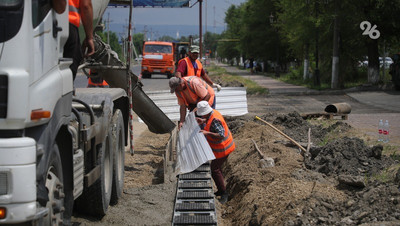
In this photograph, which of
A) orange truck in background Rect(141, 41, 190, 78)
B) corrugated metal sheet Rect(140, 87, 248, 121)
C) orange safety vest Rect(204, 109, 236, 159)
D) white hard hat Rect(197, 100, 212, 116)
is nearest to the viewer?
white hard hat Rect(197, 100, 212, 116)

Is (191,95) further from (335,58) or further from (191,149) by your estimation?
(335,58)

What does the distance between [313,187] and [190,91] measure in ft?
11.3

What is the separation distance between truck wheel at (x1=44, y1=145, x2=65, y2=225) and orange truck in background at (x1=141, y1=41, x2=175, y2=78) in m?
43.9

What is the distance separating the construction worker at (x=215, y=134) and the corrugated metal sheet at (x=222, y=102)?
6113 mm

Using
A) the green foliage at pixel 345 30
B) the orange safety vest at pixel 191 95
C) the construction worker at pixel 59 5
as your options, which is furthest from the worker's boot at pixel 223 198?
the green foliage at pixel 345 30

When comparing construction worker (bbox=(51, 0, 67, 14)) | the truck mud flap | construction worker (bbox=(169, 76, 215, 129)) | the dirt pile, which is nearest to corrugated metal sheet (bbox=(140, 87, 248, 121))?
the truck mud flap

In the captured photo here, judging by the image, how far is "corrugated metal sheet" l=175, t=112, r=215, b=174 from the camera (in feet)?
30.2

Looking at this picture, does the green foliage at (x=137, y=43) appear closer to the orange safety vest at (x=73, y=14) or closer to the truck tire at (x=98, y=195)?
the truck tire at (x=98, y=195)

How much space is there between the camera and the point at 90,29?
6141mm

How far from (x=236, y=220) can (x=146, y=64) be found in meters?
41.6

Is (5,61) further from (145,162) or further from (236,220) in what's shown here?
(145,162)

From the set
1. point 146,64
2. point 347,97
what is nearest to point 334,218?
point 347,97

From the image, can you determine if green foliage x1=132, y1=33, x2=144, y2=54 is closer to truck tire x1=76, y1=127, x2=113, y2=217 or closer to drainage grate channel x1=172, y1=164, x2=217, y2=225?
drainage grate channel x1=172, y1=164, x2=217, y2=225

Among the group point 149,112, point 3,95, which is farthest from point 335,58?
point 3,95
